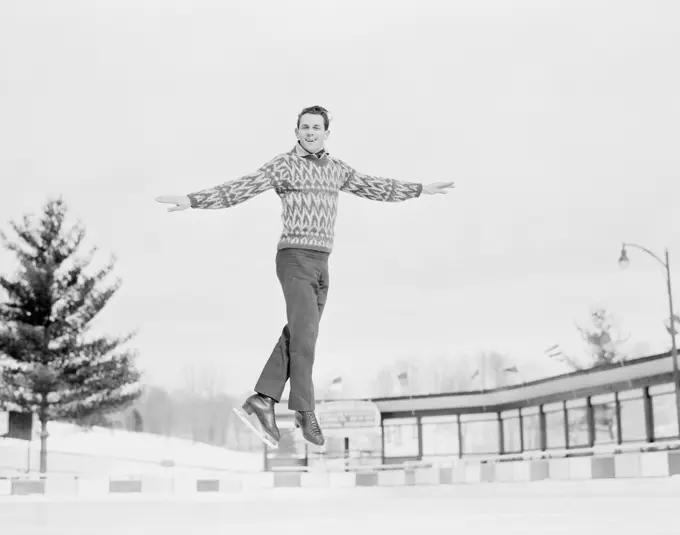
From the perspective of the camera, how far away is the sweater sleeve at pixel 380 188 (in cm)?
572

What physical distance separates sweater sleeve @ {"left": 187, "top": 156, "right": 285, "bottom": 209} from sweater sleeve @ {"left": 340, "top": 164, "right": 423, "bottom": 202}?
512 mm

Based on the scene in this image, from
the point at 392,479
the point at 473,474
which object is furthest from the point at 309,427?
the point at 392,479

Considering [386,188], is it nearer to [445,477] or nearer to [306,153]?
[306,153]

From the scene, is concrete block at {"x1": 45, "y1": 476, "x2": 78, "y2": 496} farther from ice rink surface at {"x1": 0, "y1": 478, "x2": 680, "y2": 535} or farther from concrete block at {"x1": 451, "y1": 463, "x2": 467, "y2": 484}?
ice rink surface at {"x1": 0, "y1": 478, "x2": 680, "y2": 535}

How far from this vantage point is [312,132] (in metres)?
5.46

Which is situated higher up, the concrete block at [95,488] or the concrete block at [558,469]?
the concrete block at [558,469]

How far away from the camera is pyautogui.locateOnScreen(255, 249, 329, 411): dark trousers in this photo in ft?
16.7

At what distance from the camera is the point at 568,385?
28.7 m

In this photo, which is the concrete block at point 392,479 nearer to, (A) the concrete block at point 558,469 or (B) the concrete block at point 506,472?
(B) the concrete block at point 506,472

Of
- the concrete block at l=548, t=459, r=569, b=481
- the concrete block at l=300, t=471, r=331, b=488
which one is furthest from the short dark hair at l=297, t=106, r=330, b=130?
the concrete block at l=300, t=471, r=331, b=488

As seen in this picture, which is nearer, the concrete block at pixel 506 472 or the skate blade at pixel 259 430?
the skate blade at pixel 259 430

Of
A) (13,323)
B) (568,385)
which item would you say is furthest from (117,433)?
(568,385)

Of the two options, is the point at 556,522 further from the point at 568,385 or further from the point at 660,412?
the point at 568,385

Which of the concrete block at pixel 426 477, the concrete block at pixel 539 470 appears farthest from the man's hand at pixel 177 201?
the concrete block at pixel 426 477
